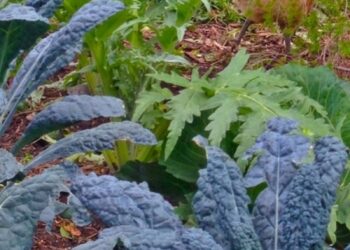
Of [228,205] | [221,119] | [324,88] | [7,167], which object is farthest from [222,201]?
[324,88]

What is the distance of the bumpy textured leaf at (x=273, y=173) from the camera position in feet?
5.13

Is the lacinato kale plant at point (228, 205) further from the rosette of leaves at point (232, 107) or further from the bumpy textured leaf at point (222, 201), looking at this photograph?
the rosette of leaves at point (232, 107)

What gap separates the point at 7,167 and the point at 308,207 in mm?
625

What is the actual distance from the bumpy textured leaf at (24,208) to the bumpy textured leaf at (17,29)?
0.38 metres

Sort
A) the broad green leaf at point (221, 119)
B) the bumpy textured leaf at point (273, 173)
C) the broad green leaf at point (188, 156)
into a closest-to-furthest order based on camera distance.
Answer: the bumpy textured leaf at point (273, 173) → the broad green leaf at point (221, 119) → the broad green leaf at point (188, 156)

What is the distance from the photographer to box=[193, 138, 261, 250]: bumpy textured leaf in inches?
60.3

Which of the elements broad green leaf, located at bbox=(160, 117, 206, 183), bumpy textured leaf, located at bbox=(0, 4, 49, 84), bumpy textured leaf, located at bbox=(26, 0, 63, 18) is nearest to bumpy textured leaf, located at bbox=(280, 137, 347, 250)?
bumpy textured leaf, located at bbox=(0, 4, 49, 84)

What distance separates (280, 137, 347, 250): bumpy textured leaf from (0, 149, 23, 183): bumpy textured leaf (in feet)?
1.85

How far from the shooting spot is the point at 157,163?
10.6 ft

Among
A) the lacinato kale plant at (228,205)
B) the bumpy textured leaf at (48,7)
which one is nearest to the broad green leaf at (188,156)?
the bumpy textured leaf at (48,7)

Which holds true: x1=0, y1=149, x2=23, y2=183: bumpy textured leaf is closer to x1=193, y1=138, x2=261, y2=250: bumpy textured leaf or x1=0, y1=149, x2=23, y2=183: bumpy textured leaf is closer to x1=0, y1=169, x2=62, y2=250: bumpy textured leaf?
x1=0, y1=169, x2=62, y2=250: bumpy textured leaf

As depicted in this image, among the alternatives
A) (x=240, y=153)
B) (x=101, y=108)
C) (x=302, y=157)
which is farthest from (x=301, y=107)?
(x=302, y=157)

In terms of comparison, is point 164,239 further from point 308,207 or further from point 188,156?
point 188,156

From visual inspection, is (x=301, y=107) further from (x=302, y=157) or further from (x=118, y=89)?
(x=302, y=157)
